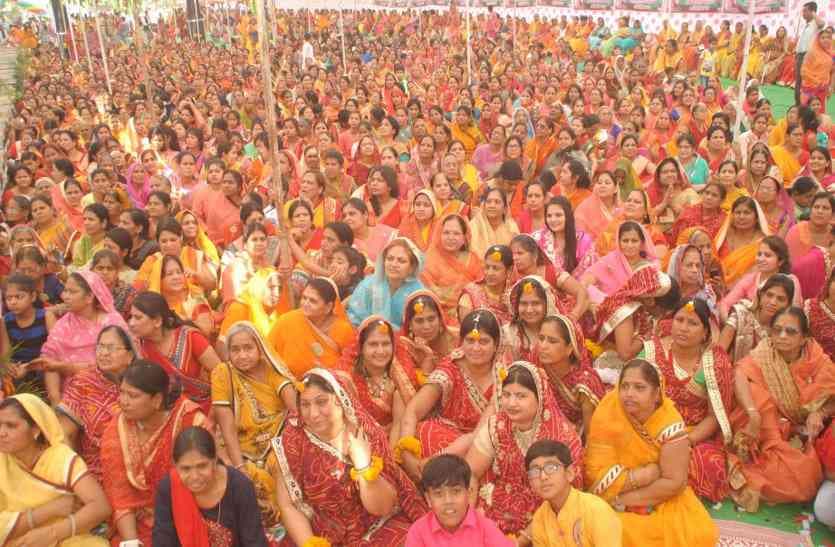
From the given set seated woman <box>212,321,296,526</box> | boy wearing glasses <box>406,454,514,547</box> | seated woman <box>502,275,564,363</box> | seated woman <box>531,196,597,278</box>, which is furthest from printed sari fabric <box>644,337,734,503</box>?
seated woman <box>212,321,296,526</box>

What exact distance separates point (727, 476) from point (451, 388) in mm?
1250

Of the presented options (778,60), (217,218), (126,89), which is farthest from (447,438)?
(778,60)

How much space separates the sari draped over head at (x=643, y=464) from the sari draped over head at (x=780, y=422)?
19.0 inches

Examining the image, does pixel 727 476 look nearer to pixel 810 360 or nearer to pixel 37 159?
pixel 810 360

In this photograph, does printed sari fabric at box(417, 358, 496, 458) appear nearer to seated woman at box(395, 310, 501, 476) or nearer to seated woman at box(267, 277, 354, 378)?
seated woman at box(395, 310, 501, 476)

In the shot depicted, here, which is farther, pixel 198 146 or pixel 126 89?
pixel 126 89

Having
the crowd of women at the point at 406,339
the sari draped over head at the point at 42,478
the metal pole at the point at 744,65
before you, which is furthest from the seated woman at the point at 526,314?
the metal pole at the point at 744,65

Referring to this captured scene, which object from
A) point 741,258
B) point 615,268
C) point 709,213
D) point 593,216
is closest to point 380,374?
point 615,268

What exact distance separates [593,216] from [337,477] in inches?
133

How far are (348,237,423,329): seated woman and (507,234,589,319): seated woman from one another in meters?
0.55

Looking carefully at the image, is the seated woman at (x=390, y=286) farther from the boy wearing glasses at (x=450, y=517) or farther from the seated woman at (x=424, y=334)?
the boy wearing glasses at (x=450, y=517)

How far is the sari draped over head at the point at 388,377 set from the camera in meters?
3.31

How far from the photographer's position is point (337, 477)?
8.72ft

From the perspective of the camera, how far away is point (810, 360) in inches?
128
